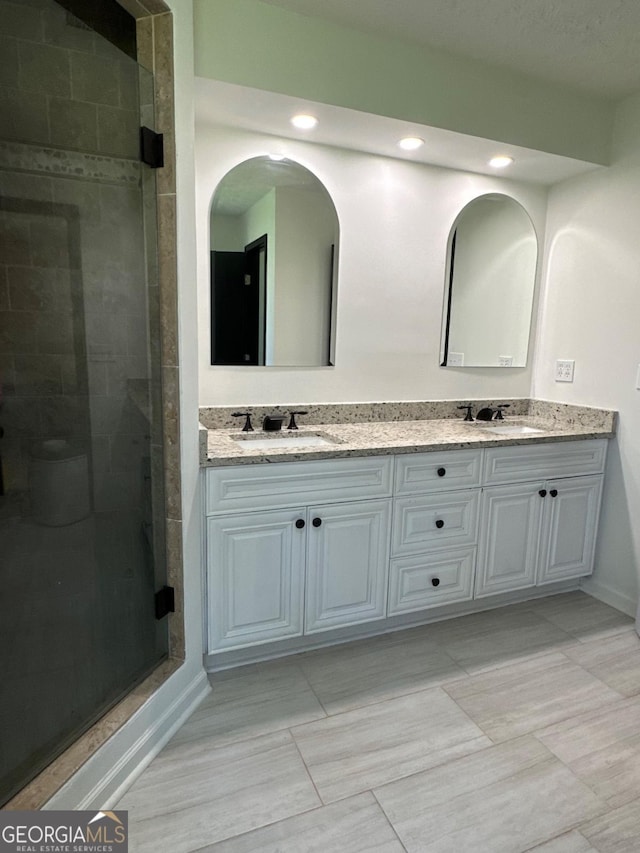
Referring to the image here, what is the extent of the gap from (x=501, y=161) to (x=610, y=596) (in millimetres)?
2238

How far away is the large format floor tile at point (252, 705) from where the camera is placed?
5.41ft

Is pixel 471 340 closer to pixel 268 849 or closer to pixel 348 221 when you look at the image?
pixel 348 221

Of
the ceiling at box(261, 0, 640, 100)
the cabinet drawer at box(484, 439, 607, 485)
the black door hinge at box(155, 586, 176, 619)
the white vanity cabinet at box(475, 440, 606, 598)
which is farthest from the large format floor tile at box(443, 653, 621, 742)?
the ceiling at box(261, 0, 640, 100)

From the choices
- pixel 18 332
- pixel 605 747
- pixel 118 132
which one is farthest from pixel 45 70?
pixel 605 747

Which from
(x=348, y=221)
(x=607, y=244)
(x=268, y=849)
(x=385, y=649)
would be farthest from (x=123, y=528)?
(x=607, y=244)

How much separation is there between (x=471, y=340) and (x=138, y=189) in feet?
6.07

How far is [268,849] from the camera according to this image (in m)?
1.26

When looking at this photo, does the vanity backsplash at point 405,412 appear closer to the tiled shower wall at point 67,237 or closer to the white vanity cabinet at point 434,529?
the white vanity cabinet at point 434,529

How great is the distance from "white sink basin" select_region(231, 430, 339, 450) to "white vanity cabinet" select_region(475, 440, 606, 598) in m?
0.75

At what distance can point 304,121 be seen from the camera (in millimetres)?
2008

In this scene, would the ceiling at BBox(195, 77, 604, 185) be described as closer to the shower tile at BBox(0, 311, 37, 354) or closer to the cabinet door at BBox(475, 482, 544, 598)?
the shower tile at BBox(0, 311, 37, 354)

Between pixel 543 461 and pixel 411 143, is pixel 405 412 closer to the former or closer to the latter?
pixel 543 461

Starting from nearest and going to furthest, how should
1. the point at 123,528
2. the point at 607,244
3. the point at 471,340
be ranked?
the point at 123,528, the point at 607,244, the point at 471,340

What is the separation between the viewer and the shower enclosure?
1462mm
